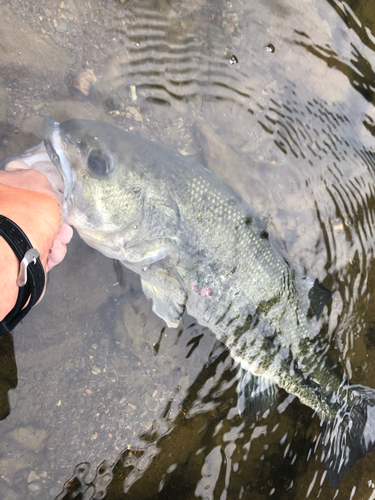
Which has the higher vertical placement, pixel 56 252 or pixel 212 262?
pixel 212 262

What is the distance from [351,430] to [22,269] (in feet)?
12.2

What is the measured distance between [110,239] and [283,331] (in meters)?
1.91

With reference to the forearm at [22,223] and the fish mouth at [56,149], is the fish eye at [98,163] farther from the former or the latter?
the forearm at [22,223]

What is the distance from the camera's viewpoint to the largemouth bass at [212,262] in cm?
250

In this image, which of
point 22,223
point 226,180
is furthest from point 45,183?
point 226,180

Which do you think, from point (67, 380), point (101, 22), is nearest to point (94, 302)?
point (67, 380)

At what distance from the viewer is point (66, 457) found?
3061 mm

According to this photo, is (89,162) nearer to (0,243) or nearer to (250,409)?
(0,243)

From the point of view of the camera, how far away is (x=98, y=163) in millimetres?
2453

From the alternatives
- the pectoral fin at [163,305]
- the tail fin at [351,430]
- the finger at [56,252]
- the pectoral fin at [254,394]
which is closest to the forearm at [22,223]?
the finger at [56,252]

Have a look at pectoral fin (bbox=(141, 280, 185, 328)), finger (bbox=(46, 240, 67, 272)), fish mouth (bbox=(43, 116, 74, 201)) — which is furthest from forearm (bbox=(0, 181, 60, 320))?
pectoral fin (bbox=(141, 280, 185, 328))

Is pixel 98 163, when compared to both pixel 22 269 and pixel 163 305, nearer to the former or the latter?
pixel 22 269

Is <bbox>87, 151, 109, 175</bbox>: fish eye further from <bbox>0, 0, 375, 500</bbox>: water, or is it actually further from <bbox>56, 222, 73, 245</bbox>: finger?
<bbox>0, 0, 375, 500</bbox>: water

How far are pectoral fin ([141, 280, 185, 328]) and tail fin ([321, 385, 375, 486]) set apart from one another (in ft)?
6.66
